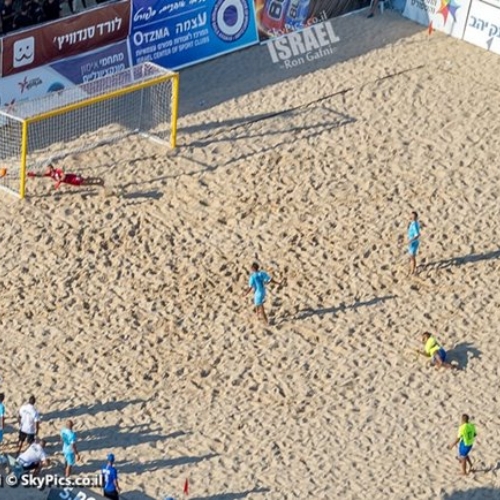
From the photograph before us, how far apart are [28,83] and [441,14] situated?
984 centimetres

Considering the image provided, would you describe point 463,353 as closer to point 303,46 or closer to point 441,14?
point 303,46

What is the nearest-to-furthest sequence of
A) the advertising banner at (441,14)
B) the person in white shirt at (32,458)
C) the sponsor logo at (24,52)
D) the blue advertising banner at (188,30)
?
the person in white shirt at (32,458), the sponsor logo at (24,52), the blue advertising banner at (188,30), the advertising banner at (441,14)

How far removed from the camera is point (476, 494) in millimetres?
31422

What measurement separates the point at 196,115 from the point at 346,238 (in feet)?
15.9

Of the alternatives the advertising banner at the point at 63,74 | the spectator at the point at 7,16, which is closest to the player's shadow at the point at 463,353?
the advertising banner at the point at 63,74

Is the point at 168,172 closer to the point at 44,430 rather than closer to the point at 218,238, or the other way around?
the point at 218,238

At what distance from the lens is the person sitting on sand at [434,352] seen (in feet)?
111

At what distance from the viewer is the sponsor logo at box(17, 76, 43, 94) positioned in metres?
38.8

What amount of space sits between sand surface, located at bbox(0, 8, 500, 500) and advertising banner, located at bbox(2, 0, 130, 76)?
6.87ft

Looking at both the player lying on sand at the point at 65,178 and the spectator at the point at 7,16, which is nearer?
the player lying on sand at the point at 65,178

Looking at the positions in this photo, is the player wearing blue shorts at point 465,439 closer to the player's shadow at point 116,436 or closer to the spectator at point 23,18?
the player's shadow at point 116,436

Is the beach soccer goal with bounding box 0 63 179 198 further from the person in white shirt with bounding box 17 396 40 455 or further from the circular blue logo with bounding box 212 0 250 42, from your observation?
the person in white shirt with bounding box 17 396 40 455

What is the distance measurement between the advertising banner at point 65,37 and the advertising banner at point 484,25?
304 inches

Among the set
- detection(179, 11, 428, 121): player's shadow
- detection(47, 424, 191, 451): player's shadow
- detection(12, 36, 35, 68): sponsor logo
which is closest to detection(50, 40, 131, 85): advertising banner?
detection(12, 36, 35, 68): sponsor logo
